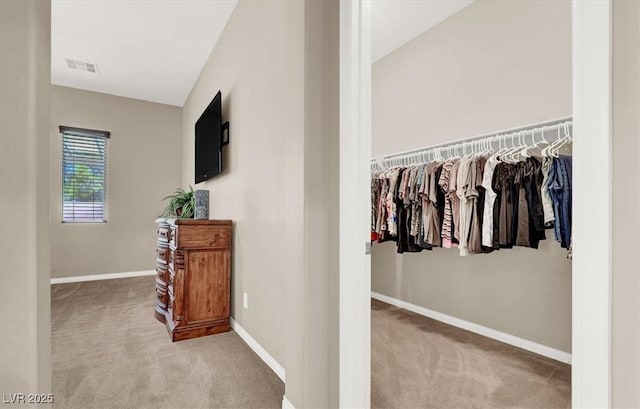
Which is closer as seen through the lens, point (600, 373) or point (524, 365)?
point (600, 373)

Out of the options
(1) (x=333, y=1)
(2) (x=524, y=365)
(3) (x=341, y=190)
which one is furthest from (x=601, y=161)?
(2) (x=524, y=365)

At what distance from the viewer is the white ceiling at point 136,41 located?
2982mm

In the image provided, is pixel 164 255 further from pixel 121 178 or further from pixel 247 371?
pixel 121 178

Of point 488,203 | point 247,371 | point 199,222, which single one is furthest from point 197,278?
point 488,203

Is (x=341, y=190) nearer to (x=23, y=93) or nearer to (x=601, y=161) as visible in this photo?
(x=601, y=161)

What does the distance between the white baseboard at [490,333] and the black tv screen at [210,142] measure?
239cm

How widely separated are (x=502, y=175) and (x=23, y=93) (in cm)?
255

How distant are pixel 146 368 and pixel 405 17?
353 centimetres

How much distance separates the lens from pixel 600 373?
71 cm

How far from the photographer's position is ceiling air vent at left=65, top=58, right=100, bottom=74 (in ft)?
13.2

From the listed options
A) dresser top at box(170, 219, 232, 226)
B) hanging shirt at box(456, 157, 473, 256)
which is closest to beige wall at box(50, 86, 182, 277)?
dresser top at box(170, 219, 232, 226)

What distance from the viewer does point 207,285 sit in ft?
8.70
